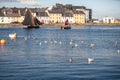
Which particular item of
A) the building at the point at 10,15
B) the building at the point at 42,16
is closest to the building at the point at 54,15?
the building at the point at 42,16

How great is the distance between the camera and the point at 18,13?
18988 cm

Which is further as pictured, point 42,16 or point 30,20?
point 42,16

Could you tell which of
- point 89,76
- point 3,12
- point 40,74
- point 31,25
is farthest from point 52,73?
point 3,12

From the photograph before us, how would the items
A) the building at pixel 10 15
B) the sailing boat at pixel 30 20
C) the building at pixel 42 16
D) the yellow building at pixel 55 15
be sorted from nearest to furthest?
the sailing boat at pixel 30 20, the building at pixel 10 15, the building at pixel 42 16, the yellow building at pixel 55 15

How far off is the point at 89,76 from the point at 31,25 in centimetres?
Answer: 11088

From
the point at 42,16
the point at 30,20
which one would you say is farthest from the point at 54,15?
the point at 30,20

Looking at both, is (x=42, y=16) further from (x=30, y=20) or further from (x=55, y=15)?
(x=30, y=20)

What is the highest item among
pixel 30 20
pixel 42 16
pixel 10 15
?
pixel 30 20

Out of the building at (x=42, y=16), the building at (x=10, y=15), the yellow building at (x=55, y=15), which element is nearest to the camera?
the building at (x=10, y=15)

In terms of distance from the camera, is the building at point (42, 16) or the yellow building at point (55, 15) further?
the yellow building at point (55, 15)

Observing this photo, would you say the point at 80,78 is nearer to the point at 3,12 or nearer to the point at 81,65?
the point at 81,65

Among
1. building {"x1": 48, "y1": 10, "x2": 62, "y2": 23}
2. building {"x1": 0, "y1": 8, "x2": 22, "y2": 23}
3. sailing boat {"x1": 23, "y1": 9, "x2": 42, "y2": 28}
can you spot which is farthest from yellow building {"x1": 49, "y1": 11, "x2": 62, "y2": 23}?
sailing boat {"x1": 23, "y1": 9, "x2": 42, "y2": 28}

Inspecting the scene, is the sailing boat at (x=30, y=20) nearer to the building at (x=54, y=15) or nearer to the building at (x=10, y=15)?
the building at (x=10, y=15)

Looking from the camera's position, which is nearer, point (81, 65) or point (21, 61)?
point (81, 65)
